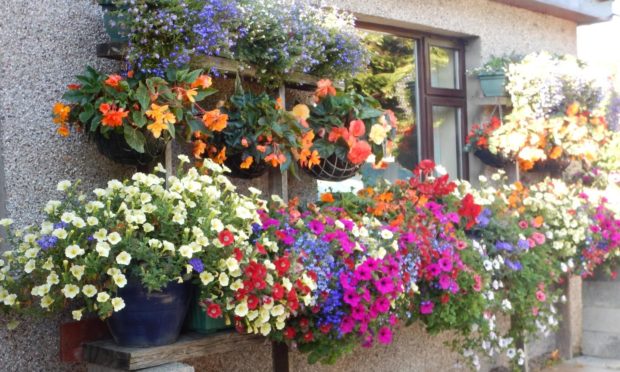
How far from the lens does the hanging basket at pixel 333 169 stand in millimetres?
4102

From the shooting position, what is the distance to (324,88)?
4004 mm

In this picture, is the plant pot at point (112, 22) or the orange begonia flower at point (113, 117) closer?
the orange begonia flower at point (113, 117)

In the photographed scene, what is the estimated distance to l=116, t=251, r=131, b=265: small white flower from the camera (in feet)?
9.12

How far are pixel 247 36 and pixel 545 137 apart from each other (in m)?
2.87

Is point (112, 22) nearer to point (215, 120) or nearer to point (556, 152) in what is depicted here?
point (215, 120)

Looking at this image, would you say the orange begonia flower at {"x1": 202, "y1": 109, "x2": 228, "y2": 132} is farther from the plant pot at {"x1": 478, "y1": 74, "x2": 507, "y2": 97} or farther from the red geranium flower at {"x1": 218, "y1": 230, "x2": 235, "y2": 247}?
the plant pot at {"x1": 478, "y1": 74, "x2": 507, "y2": 97}

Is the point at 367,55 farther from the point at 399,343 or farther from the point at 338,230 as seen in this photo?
the point at 399,343

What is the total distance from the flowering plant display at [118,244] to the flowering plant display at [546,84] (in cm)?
311

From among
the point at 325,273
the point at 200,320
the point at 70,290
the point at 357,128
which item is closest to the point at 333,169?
the point at 357,128

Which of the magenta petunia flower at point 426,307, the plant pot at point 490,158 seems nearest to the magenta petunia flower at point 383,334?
the magenta petunia flower at point 426,307

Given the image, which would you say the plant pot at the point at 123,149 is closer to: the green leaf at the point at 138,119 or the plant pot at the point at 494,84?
the green leaf at the point at 138,119

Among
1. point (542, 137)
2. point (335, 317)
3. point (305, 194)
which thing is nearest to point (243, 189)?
point (305, 194)

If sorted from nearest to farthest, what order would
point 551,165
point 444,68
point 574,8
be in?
point 444,68, point 551,165, point 574,8

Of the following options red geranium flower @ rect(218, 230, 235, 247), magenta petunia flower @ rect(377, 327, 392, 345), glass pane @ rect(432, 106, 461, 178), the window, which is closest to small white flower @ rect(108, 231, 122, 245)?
red geranium flower @ rect(218, 230, 235, 247)
